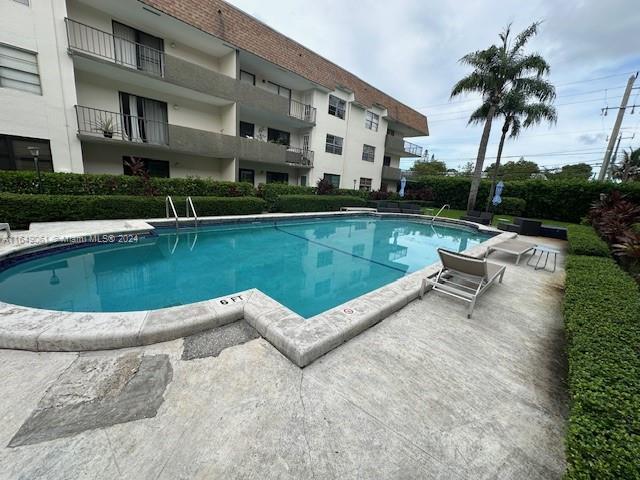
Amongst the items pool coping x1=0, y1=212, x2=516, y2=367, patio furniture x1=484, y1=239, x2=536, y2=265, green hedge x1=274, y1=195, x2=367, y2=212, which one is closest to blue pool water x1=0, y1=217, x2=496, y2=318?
pool coping x1=0, y1=212, x2=516, y2=367

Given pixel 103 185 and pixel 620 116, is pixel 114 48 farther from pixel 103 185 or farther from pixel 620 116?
pixel 620 116

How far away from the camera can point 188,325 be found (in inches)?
115

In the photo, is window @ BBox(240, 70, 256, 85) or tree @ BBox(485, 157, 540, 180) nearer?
window @ BBox(240, 70, 256, 85)

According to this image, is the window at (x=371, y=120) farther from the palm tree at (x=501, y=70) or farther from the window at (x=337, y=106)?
the palm tree at (x=501, y=70)

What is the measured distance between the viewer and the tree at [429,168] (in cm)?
5069

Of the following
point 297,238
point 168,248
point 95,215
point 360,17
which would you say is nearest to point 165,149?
point 95,215

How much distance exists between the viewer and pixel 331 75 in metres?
18.3

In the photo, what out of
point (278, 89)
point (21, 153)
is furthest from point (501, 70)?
point (21, 153)

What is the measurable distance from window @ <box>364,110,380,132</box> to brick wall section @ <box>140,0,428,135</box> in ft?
3.14

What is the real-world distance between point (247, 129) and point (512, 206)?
18997 millimetres

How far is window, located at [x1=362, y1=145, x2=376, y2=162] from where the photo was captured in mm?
22673

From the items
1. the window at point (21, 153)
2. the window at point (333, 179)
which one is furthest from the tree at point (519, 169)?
the window at point (21, 153)

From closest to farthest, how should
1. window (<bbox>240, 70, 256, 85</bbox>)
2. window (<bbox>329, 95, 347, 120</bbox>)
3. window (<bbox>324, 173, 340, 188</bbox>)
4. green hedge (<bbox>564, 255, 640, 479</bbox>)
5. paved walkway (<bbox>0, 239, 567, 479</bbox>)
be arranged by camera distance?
1. green hedge (<bbox>564, 255, 640, 479</bbox>)
2. paved walkway (<bbox>0, 239, 567, 479</bbox>)
3. window (<bbox>240, 70, 256, 85</bbox>)
4. window (<bbox>329, 95, 347, 120</bbox>)
5. window (<bbox>324, 173, 340, 188</bbox>)

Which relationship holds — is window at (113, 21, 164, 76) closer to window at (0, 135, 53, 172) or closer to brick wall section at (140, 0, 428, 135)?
brick wall section at (140, 0, 428, 135)
